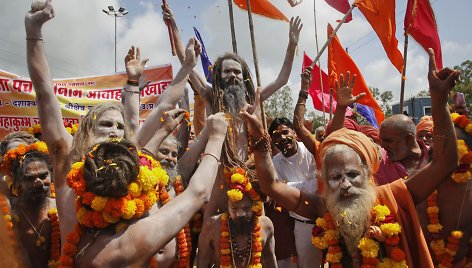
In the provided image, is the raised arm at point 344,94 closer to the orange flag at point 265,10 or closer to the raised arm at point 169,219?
the raised arm at point 169,219

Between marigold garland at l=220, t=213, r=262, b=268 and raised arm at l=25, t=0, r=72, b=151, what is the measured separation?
191cm

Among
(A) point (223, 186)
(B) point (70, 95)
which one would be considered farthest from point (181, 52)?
(B) point (70, 95)

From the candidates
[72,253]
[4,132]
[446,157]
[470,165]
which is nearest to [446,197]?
[470,165]

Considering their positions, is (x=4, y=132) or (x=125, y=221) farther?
(x=4, y=132)

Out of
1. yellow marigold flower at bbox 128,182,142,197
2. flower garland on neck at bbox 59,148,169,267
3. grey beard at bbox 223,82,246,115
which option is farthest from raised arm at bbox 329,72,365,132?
yellow marigold flower at bbox 128,182,142,197

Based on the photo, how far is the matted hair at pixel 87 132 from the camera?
270 cm

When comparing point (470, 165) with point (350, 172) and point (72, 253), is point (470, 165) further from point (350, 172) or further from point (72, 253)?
point (72, 253)

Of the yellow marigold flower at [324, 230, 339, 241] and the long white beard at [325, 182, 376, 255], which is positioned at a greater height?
the long white beard at [325, 182, 376, 255]

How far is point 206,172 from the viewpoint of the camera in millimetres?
2506

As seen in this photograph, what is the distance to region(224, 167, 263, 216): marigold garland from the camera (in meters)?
4.00

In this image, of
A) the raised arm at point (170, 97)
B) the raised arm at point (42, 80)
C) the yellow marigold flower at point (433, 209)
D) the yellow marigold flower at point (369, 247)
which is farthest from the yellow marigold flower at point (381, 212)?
the raised arm at point (42, 80)

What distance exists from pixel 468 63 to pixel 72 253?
35739 millimetres

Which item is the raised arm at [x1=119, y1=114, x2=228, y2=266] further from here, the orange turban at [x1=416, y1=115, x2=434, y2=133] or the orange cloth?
the orange turban at [x1=416, y1=115, x2=434, y2=133]

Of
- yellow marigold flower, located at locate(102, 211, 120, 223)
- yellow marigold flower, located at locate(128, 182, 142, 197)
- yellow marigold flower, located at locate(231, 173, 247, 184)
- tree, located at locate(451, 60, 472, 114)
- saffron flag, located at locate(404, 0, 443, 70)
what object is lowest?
yellow marigold flower, located at locate(102, 211, 120, 223)
